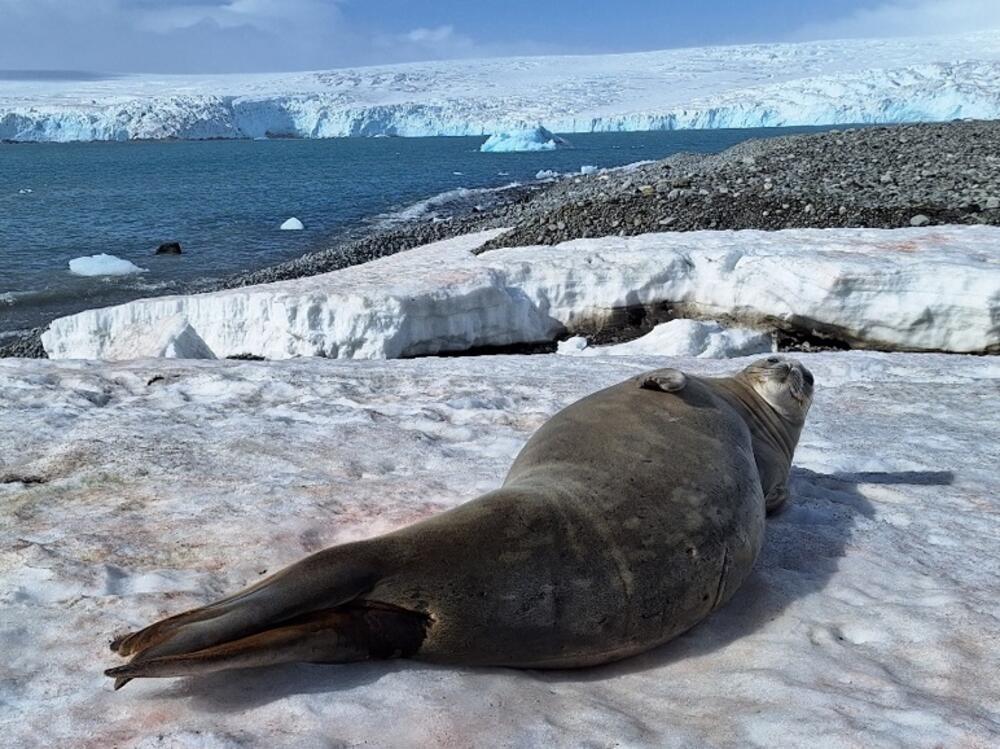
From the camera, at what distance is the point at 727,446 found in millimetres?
2936

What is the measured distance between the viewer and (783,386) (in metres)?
3.70

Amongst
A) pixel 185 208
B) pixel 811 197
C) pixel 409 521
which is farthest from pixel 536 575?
pixel 185 208

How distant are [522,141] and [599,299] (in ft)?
174

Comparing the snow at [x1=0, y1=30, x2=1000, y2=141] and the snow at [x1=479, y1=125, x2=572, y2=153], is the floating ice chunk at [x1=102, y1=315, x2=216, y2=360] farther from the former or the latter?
the snow at [x1=0, y1=30, x2=1000, y2=141]

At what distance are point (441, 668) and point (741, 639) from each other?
0.84m

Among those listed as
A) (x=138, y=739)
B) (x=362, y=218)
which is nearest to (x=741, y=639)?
(x=138, y=739)

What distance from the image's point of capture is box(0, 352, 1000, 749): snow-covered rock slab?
1.99m

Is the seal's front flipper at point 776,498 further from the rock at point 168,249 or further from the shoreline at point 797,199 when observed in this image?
the rock at point 168,249

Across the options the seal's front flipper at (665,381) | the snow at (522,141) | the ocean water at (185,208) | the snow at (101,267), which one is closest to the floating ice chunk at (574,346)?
the seal's front flipper at (665,381)

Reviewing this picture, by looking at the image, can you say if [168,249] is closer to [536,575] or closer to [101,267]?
[101,267]

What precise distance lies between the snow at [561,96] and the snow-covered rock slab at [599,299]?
2176 inches

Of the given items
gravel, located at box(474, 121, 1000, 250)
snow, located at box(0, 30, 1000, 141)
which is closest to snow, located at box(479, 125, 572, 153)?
snow, located at box(0, 30, 1000, 141)

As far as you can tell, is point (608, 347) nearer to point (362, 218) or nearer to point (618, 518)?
point (618, 518)

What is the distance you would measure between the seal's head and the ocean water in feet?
37.0
